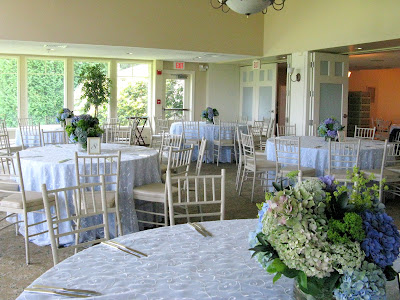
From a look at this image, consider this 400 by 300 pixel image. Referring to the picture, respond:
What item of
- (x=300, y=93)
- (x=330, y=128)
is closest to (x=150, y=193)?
(x=330, y=128)

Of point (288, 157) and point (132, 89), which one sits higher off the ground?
point (132, 89)

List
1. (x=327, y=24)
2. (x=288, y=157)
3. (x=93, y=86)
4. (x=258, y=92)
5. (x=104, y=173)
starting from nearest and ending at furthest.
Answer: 1. (x=104, y=173)
2. (x=288, y=157)
3. (x=327, y=24)
4. (x=93, y=86)
5. (x=258, y=92)

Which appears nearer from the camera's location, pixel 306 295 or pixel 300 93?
pixel 306 295

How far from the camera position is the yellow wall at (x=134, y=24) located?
8719mm

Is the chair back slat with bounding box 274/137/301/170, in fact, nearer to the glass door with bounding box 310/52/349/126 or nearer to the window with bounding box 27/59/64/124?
the glass door with bounding box 310/52/349/126

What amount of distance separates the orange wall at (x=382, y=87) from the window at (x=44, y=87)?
34.5ft

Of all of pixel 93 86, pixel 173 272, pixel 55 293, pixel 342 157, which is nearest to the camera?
pixel 55 293

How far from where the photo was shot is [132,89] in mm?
13617

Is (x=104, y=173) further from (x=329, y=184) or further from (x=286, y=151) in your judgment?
(x=329, y=184)

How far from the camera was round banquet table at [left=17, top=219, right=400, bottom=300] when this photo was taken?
174 centimetres

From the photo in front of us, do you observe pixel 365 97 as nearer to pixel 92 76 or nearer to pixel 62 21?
pixel 92 76

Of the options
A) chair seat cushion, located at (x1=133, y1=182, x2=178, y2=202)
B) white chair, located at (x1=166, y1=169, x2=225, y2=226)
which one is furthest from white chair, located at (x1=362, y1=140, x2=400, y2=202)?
chair seat cushion, located at (x1=133, y1=182, x2=178, y2=202)

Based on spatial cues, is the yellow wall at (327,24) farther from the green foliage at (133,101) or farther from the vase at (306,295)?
the vase at (306,295)

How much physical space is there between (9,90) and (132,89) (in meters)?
3.38
